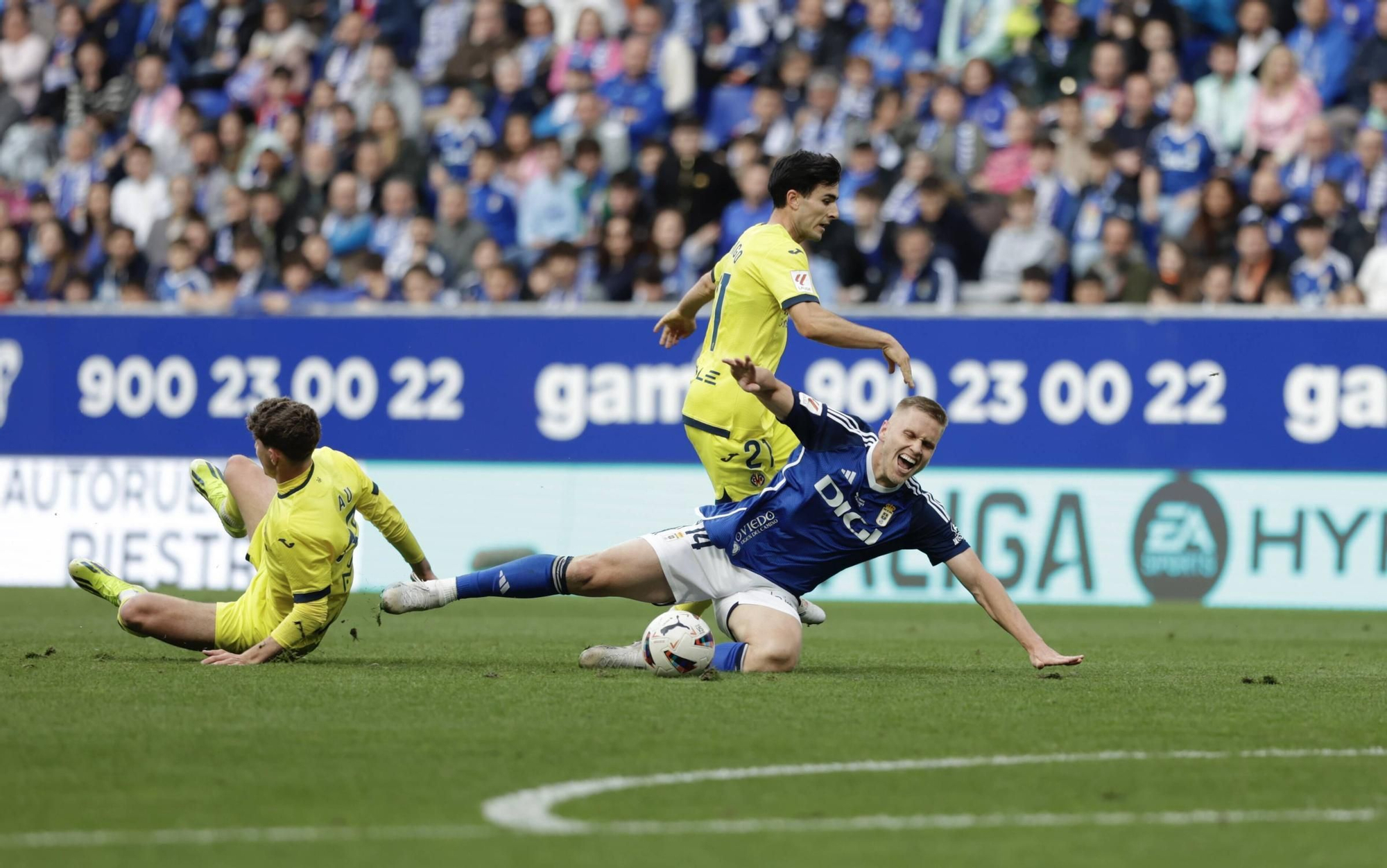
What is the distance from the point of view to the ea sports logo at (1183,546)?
1238 cm

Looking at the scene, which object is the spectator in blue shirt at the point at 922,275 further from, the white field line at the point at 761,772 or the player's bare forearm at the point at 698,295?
the white field line at the point at 761,772

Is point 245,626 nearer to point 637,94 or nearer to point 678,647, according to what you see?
point 678,647

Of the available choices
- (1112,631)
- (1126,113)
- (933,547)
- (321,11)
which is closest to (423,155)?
(321,11)

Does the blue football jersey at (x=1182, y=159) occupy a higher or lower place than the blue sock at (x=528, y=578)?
higher

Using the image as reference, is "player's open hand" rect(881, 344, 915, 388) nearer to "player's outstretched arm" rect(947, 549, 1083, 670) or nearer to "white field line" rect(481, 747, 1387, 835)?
"player's outstretched arm" rect(947, 549, 1083, 670)

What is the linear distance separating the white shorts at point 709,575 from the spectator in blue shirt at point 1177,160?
24.4 ft

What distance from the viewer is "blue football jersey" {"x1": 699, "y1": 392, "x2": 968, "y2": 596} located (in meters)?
7.98

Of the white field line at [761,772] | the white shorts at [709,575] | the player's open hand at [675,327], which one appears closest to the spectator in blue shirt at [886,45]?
the player's open hand at [675,327]

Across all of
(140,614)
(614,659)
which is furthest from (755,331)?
(140,614)

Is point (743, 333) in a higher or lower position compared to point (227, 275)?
lower

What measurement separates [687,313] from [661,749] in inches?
140

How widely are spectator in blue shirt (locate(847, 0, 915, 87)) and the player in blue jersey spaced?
9010mm

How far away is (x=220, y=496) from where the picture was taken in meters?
9.20

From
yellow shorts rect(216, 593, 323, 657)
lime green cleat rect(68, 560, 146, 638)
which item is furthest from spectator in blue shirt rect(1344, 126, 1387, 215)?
lime green cleat rect(68, 560, 146, 638)
